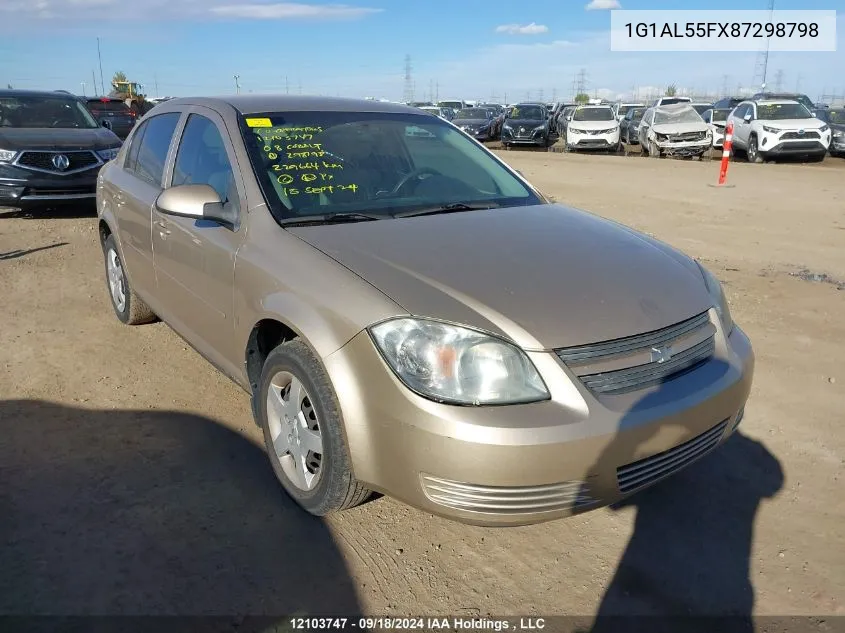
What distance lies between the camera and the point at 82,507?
2926mm

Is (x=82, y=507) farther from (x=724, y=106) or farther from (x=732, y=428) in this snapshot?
(x=724, y=106)

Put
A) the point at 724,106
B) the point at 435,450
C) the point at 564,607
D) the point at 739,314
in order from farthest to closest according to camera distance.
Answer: the point at 724,106
the point at 739,314
the point at 564,607
the point at 435,450

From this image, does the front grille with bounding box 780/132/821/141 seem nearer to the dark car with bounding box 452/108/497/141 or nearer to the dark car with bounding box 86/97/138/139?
the dark car with bounding box 452/108/497/141

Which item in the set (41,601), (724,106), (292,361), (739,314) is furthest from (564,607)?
(724,106)

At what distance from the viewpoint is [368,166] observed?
141 inches

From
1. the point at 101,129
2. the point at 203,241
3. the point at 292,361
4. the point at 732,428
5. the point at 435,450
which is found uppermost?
the point at 101,129

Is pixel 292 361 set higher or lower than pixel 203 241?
lower

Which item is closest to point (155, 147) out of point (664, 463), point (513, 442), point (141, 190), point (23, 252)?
point (141, 190)

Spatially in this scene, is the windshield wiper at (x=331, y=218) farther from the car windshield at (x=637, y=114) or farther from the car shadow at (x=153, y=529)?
the car windshield at (x=637, y=114)

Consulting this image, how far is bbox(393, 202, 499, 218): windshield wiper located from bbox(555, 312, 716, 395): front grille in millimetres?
1229

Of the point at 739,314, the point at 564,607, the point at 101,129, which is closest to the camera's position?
the point at 564,607

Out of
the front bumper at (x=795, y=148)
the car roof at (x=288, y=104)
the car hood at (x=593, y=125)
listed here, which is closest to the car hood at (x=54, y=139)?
the car roof at (x=288, y=104)

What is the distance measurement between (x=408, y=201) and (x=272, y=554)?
1738 mm

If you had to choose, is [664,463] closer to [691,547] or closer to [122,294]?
[691,547]
